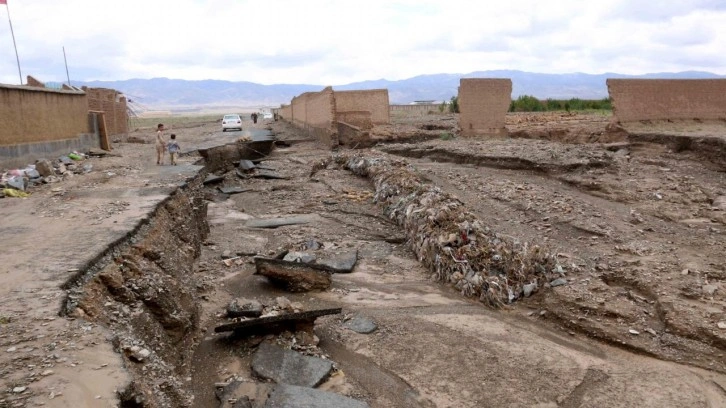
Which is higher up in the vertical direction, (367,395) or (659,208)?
(659,208)

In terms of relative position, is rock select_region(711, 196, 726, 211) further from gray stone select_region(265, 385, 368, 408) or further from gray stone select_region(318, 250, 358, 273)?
gray stone select_region(265, 385, 368, 408)

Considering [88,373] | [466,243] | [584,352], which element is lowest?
[584,352]

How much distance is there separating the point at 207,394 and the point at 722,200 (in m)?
8.57

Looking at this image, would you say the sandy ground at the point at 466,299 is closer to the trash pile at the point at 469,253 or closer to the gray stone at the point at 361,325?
the gray stone at the point at 361,325

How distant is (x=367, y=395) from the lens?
4.50m

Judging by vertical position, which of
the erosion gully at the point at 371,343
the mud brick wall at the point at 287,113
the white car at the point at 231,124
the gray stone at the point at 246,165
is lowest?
the erosion gully at the point at 371,343

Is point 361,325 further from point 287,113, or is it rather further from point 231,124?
point 287,113

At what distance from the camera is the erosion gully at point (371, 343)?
4215 millimetres

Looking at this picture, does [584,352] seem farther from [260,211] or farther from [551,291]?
[260,211]

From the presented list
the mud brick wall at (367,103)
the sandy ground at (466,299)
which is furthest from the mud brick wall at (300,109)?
the sandy ground at (466,299)

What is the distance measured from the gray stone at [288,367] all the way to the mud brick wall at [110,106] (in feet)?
54.0

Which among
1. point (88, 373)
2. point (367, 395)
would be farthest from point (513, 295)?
point (88, 373)

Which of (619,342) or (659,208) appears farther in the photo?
(659,208)

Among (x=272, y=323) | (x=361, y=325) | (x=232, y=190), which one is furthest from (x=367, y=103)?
(x=272, y=323)
